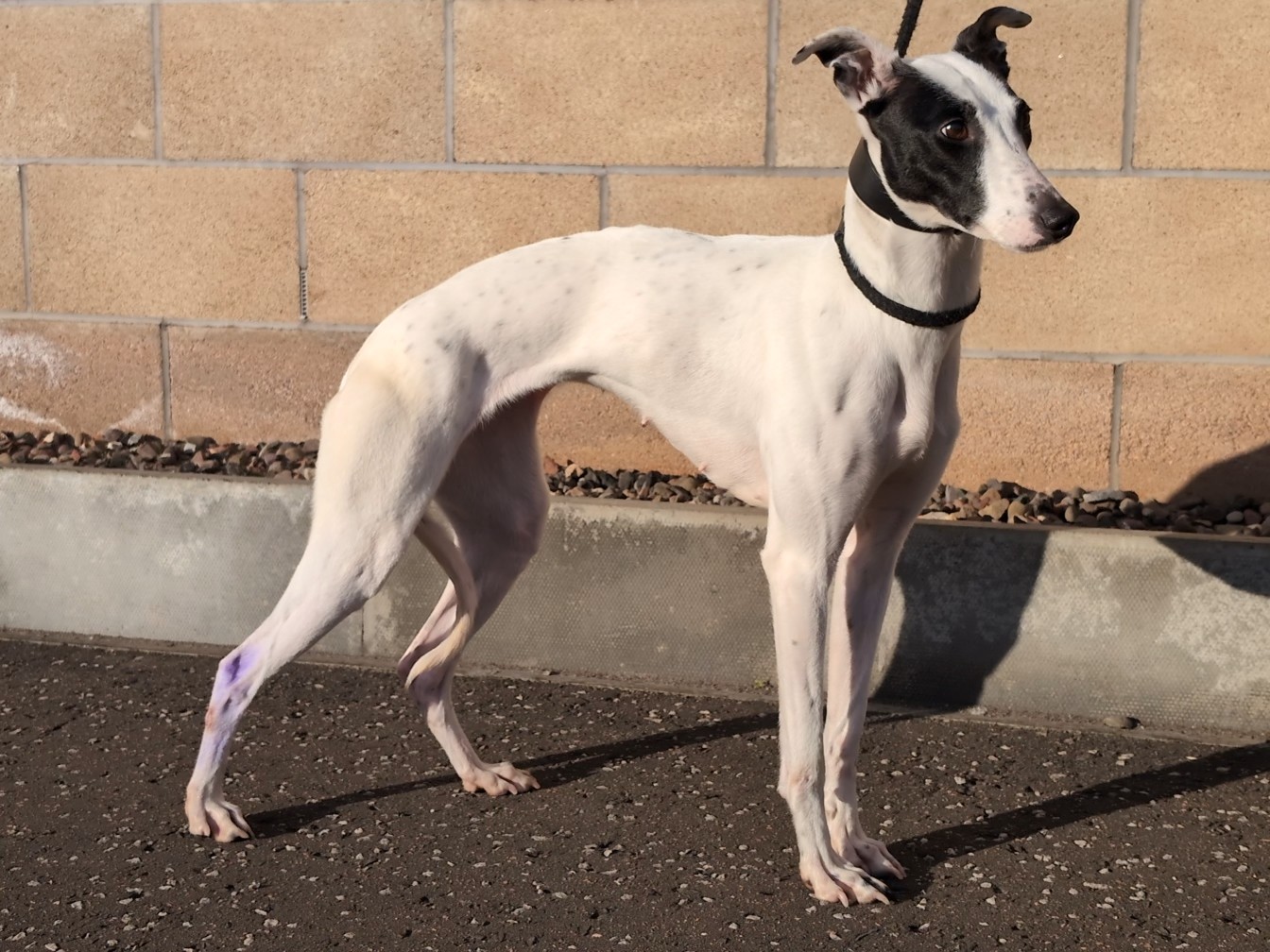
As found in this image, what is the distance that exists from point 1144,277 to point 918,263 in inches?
87.6

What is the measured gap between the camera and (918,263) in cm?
332

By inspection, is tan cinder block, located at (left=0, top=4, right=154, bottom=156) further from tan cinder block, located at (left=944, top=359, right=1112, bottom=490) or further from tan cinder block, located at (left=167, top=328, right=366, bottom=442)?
tan cinder block, located at (left=944, top=359, right=1112, bottom=490)

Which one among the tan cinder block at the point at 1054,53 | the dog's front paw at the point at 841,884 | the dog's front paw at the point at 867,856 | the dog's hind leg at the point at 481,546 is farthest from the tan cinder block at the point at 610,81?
the dog's front paw at the point at 841,884

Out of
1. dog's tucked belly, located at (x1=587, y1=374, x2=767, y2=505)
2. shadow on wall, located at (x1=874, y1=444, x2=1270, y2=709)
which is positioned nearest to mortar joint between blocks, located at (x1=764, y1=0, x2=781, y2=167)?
shadow on wall, located at (x1=874, y1=444, x2=1270, y2=709)

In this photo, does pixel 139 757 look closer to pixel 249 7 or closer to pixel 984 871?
pixel 984 871

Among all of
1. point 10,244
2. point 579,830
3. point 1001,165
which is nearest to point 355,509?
point 579,830

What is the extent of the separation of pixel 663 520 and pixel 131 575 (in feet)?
6.34

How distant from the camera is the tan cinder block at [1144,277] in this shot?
5145mm

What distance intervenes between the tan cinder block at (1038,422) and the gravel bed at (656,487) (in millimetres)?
58

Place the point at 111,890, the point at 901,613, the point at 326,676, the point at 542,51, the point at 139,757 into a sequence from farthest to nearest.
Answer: the point at 542,51 → the point at 326,676 → the point at 901,613 → the point at 139,757 → the point at 111,890

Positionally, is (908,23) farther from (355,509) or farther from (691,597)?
(691,597)

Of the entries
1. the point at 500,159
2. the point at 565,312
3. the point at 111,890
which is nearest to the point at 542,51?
the point at 500,159

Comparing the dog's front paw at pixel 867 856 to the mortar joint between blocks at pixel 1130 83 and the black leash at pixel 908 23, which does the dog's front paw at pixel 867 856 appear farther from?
the mortar joint between blocks at pixel 1130 83

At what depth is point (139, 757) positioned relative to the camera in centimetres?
440
